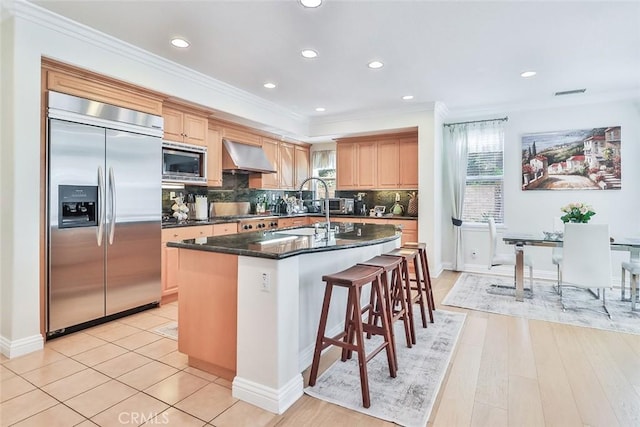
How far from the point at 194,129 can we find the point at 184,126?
0.16 meters

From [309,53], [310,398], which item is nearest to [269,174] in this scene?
[309,53]

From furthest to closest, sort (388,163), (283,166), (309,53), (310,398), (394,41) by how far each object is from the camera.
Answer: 1. (283,166)
2. (388,163)
3. (309,53)
4. (394,41)
5. (310,398)

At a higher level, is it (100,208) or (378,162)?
(378,162)

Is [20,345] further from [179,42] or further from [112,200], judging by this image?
[179,42]

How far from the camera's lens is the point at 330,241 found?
2457 mm

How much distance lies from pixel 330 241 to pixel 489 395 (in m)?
1.42

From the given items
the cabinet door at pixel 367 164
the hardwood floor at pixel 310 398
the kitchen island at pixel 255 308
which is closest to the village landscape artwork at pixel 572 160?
the cabinet door at pixel 367 164

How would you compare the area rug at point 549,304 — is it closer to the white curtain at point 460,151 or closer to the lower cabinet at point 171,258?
the white curtain at point 460,151

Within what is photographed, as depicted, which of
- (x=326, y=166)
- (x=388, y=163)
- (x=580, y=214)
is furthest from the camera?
(x=326, y=166)

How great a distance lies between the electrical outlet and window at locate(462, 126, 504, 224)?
186 inches

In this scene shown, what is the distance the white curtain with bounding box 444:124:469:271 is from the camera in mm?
5605

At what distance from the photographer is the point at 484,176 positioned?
5609 millimetres

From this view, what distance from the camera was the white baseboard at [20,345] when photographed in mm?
2566

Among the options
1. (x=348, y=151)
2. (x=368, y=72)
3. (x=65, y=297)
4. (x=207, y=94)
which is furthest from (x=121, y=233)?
(x=348, y=151)
